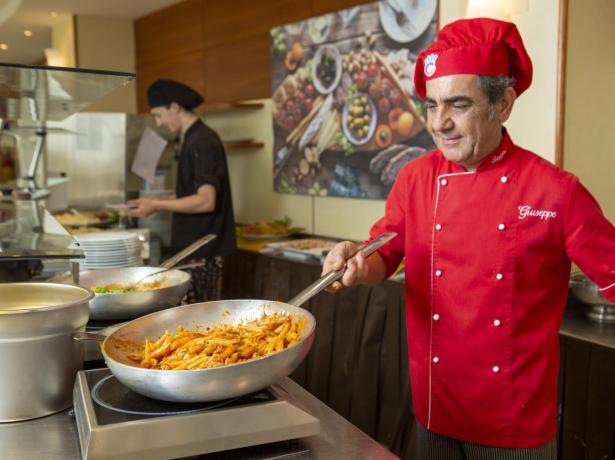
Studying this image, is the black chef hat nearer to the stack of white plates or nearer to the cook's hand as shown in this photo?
the cook's hand

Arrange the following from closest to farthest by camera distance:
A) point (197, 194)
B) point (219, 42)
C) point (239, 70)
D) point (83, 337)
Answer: point (83, 337)
point (197, 194)
point (239, 70)
point (219, 42)

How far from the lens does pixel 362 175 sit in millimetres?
3967

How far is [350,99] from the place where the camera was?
13.1ft

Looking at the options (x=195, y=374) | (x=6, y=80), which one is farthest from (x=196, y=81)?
(x=195, y=374)

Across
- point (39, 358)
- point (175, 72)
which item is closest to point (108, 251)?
point (39, 358)

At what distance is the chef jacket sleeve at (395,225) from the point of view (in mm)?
1755

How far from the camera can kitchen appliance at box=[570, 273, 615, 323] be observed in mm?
2453

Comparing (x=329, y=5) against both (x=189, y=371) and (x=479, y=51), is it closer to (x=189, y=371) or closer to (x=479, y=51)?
(x=479, y=51)

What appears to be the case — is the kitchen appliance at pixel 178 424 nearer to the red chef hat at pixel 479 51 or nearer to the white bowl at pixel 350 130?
the red chef hat at pixel 479 51

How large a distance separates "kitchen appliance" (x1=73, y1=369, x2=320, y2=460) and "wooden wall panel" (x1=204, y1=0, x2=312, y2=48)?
3.78 m

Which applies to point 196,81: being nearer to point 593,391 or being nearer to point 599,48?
point 599,48

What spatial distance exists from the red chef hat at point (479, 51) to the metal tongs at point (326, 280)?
414mm

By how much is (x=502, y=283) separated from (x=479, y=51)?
0.54 m

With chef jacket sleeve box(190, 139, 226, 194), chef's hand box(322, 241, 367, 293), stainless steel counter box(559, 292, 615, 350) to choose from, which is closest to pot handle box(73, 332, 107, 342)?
chef's hand box(322, 241, 367, 293)
